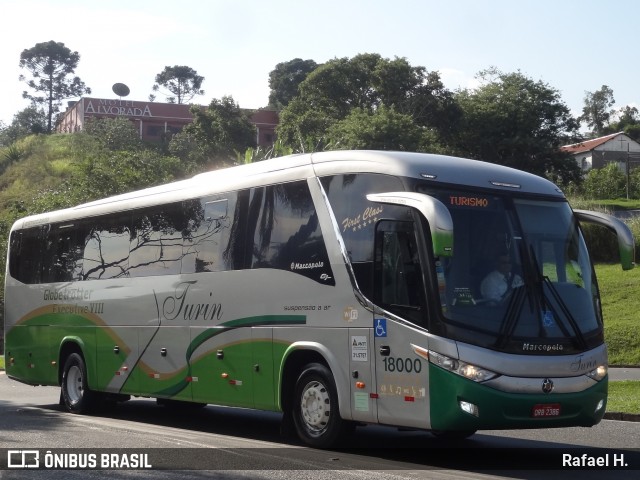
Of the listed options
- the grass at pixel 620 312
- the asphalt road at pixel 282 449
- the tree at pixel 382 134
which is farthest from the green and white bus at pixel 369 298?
the tree at pixel 382 134

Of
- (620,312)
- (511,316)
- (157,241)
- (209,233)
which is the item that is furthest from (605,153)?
(511,316)

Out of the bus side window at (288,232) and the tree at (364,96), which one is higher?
the tree at (364,96)

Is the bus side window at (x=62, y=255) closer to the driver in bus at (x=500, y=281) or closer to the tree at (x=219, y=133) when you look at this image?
the driver in bus at (x=500, y=281)

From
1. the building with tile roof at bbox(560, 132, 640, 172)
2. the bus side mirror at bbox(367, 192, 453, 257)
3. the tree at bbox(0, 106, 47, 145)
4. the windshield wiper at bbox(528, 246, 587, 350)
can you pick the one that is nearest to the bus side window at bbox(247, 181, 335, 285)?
the bus side mirror at bbox(367, 192, 453, 257)

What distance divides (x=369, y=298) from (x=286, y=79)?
→ 11662 centimetres

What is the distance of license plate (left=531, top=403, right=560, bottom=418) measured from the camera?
10219 mm

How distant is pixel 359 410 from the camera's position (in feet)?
36.5

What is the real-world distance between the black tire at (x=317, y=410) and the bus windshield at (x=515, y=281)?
2.08m

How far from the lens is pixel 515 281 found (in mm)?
10531

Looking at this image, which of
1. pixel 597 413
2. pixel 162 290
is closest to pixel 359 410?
pixel 597 413

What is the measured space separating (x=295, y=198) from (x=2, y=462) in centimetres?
464

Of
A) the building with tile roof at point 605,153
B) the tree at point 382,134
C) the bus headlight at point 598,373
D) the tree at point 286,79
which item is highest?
the tree at point 286,79

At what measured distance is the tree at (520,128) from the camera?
6500 centimetres

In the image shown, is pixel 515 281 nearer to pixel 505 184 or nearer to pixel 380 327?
pixel 505 184
